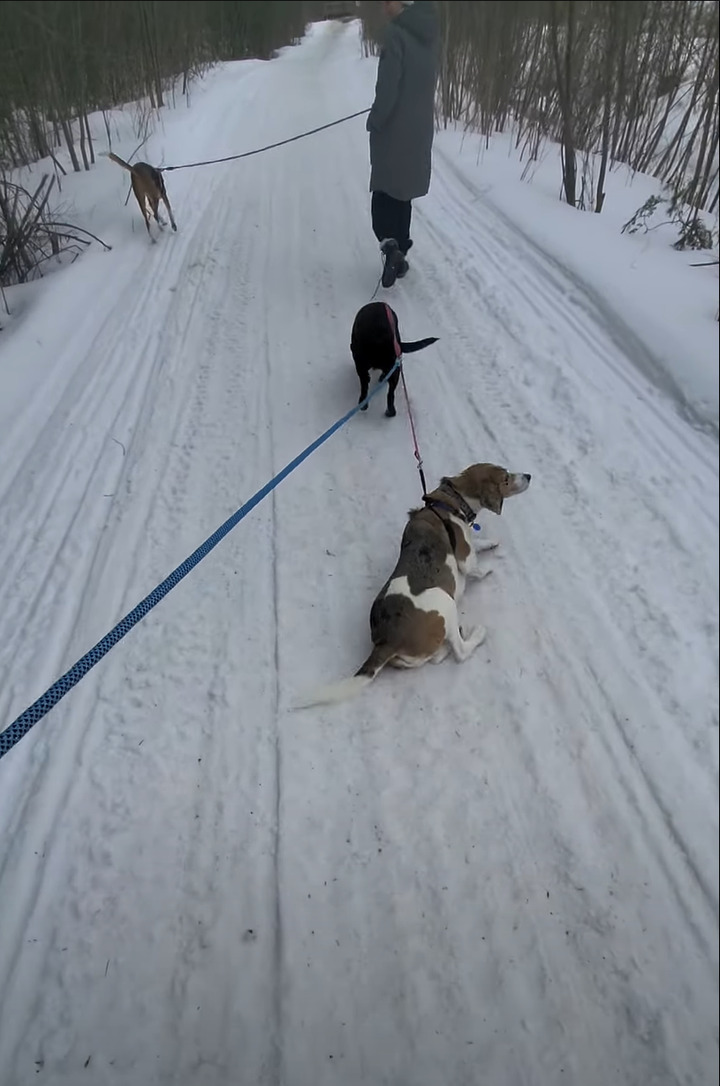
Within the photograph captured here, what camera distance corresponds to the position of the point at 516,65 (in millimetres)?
1832

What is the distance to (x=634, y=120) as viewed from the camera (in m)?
1.44

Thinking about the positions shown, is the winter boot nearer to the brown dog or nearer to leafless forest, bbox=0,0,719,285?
leafless forest, bbox=0,0,719,285

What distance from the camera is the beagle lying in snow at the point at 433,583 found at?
2.42 metres

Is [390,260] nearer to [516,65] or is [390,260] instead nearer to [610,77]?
[516,65]

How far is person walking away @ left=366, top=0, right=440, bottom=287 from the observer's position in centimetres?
208

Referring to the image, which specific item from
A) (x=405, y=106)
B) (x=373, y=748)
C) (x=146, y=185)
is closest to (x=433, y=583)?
(x=373, y=748)

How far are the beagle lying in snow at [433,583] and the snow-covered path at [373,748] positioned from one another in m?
0.11

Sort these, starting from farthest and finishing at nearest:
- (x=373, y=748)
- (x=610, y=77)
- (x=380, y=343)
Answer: (x=380, y=343) → (x=373, y=748) → (x=610, y=77)

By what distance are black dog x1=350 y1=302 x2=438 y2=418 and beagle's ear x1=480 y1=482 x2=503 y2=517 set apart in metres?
1.26

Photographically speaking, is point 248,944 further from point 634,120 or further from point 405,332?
point 405,332

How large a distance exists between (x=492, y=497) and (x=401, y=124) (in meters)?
2.73

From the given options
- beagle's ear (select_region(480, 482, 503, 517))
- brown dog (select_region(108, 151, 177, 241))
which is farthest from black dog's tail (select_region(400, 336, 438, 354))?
brown dog (select_region(108, 151, 177, 241))

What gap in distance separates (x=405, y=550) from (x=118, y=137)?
695 cm

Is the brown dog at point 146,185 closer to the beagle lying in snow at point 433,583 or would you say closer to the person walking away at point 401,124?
the person walking away at point 401,124
